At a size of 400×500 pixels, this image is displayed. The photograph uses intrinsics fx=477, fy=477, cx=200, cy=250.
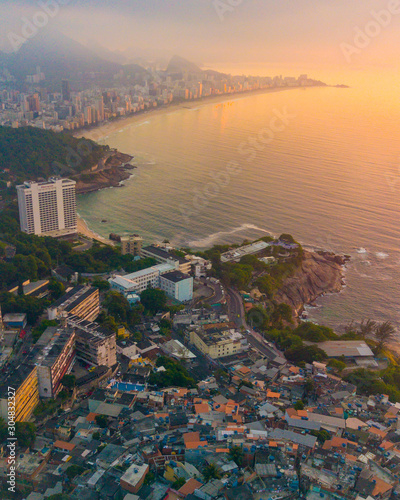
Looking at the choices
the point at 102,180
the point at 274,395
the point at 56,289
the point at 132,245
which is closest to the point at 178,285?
the point at 132,245

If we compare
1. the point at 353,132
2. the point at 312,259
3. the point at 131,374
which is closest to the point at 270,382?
the point at 131,374

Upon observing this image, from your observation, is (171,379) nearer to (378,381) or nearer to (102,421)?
(102,421)

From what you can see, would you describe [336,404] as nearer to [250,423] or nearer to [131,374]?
[250,423]

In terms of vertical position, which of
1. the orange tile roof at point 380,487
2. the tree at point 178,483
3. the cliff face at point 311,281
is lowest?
the cliff face at point 311,281

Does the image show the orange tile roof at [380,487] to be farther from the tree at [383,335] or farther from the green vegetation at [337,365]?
the tree at [383,335]

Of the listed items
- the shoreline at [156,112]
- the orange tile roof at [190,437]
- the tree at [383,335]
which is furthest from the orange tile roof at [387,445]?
the shoreline at [156,112]
